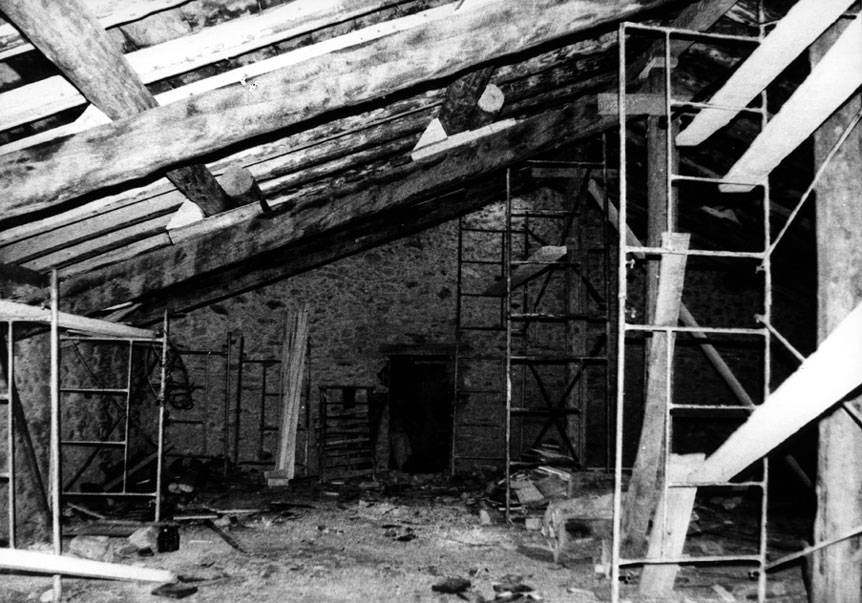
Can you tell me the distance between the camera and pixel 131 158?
2.45m

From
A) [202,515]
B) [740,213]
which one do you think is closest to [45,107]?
[202,515]

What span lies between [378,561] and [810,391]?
329 centimetres

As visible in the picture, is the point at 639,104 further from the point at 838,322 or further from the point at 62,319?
the point at 62,319

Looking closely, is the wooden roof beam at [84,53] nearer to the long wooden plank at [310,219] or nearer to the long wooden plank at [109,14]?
the long wooden plank at [109,14]

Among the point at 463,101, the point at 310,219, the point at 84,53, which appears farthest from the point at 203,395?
the point at 84,53

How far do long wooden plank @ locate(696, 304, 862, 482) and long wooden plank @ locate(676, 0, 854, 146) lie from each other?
4.80 feet

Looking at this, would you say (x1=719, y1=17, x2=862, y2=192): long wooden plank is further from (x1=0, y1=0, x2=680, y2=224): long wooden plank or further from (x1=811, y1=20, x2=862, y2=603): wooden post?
(x1=0, y1=0, x2=680, y2=224): long wooden plank

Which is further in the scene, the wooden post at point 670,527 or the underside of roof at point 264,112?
the wooden post at point 670,527

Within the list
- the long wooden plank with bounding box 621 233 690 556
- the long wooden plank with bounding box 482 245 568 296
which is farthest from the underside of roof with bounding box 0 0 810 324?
the long wooden plank with bounding box 621 233 690 556

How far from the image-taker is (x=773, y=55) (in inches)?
121

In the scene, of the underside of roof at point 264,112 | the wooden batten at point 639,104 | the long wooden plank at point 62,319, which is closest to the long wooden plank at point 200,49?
the underside of roof at point 264,112

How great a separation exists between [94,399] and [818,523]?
6.31 meters

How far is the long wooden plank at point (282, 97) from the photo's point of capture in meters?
2.41

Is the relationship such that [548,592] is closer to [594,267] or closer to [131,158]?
[131,158]
